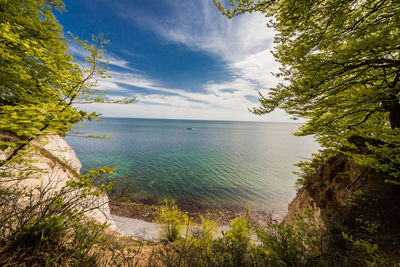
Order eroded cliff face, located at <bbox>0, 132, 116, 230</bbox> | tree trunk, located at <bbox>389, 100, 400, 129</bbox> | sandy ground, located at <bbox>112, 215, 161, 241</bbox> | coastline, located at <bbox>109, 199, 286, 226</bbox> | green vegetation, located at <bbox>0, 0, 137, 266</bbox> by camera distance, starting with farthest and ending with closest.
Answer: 1. coastline, located at <bbox>109, 199, 286, 226</bbox>
2. sandy ground, located at <bbox>112, 215, 161, 241</bbox>
3. tree trunk, located at <bbox>389, 100, 400, 129</bbox>
4. eroded cliff face, located at <bbox>0, 132, 116, 230</bbox>
5. green vegetation, located at <bbox>0, 0, 137, 266</bbox>

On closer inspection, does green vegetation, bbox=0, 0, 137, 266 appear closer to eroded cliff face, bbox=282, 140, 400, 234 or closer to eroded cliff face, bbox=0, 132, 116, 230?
eroded cliff face, bbox=0, 132, 116, 230

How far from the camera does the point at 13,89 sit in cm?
597

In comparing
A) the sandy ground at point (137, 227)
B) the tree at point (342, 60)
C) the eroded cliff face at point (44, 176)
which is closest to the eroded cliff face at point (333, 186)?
the tree at point (342, 60)

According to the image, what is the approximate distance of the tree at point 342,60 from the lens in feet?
Result: 10.8

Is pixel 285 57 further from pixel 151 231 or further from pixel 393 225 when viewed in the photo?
pixel 151 231

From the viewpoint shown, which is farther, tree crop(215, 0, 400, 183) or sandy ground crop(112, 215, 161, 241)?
sandy ground crop(112, 215, 161, 241)

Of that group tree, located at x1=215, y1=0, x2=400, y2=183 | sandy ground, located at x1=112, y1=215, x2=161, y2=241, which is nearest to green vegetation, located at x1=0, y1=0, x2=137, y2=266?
tree, located at x1=215, y1=0, x2=400, y2=183

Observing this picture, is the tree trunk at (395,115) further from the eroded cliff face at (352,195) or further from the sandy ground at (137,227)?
the sandy ground at (137,227)

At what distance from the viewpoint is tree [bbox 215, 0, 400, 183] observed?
3299mm

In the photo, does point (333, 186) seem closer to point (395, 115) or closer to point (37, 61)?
point (395, 115)

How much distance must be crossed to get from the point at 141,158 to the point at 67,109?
30.3 meters

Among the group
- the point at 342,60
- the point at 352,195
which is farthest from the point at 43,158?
the point at 352,195

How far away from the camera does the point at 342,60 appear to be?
12.3 ft

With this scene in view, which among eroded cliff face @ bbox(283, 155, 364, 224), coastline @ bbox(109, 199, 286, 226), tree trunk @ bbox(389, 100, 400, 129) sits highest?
tree trunk @ bbox(389, 100, 400, 129)
